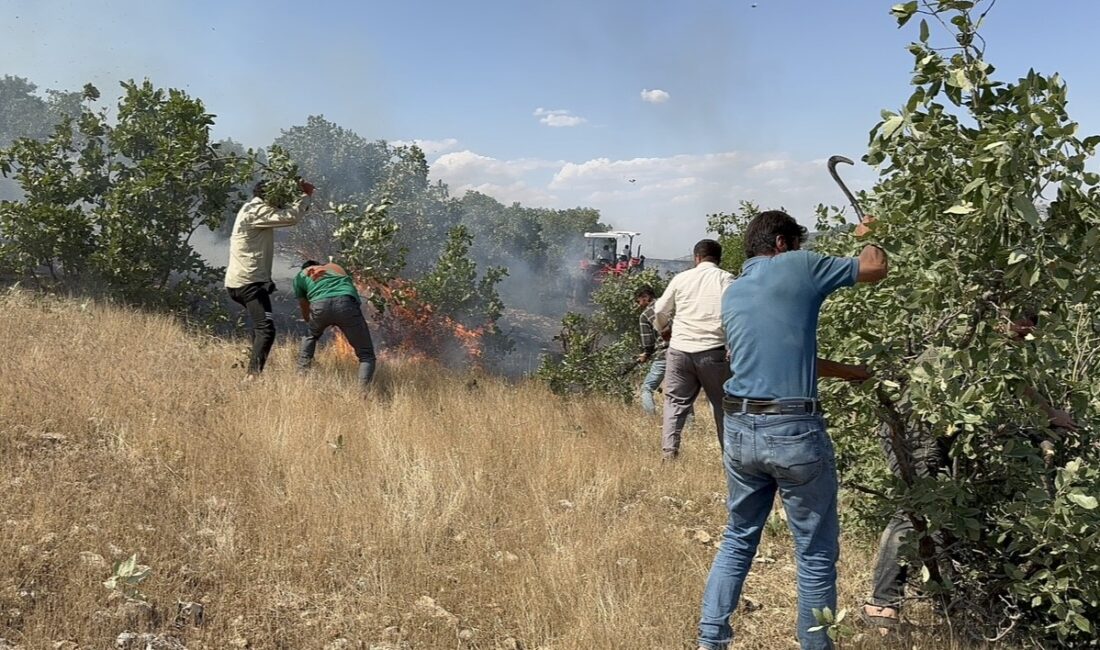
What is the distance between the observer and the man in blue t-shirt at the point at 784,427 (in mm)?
2711

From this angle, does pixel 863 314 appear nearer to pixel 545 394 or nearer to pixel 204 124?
pixel 545 394

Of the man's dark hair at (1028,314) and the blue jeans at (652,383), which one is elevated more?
the man's dark hair at (1028,314)

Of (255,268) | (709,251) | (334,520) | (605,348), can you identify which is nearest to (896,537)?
(334,520)

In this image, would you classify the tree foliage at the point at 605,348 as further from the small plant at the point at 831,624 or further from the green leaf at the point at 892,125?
the green leaf at the point at 892,125

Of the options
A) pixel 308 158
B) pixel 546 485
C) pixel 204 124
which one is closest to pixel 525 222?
pixel 308 158

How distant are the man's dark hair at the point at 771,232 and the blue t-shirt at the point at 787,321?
0.41 ft

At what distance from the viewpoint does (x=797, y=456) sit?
8.77ft

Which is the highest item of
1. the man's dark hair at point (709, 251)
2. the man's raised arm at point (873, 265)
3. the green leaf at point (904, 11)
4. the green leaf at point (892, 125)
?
the green leaf at point (904, 11)

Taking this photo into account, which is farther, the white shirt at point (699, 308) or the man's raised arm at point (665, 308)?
the man's raised arm at point (665, 308)

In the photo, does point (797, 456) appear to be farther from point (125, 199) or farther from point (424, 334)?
point (424, 334)

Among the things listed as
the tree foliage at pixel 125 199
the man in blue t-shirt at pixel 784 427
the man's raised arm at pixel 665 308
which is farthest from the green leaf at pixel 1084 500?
the tree foliage at pixel 125 199

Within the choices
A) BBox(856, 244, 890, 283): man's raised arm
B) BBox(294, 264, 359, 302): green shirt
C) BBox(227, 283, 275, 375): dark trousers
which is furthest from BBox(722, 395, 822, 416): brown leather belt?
BBox(227, 283, 275, 375): dark trousers

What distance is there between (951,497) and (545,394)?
5061 mm

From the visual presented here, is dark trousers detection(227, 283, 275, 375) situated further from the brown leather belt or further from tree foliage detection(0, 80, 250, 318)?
the brown leather belt
